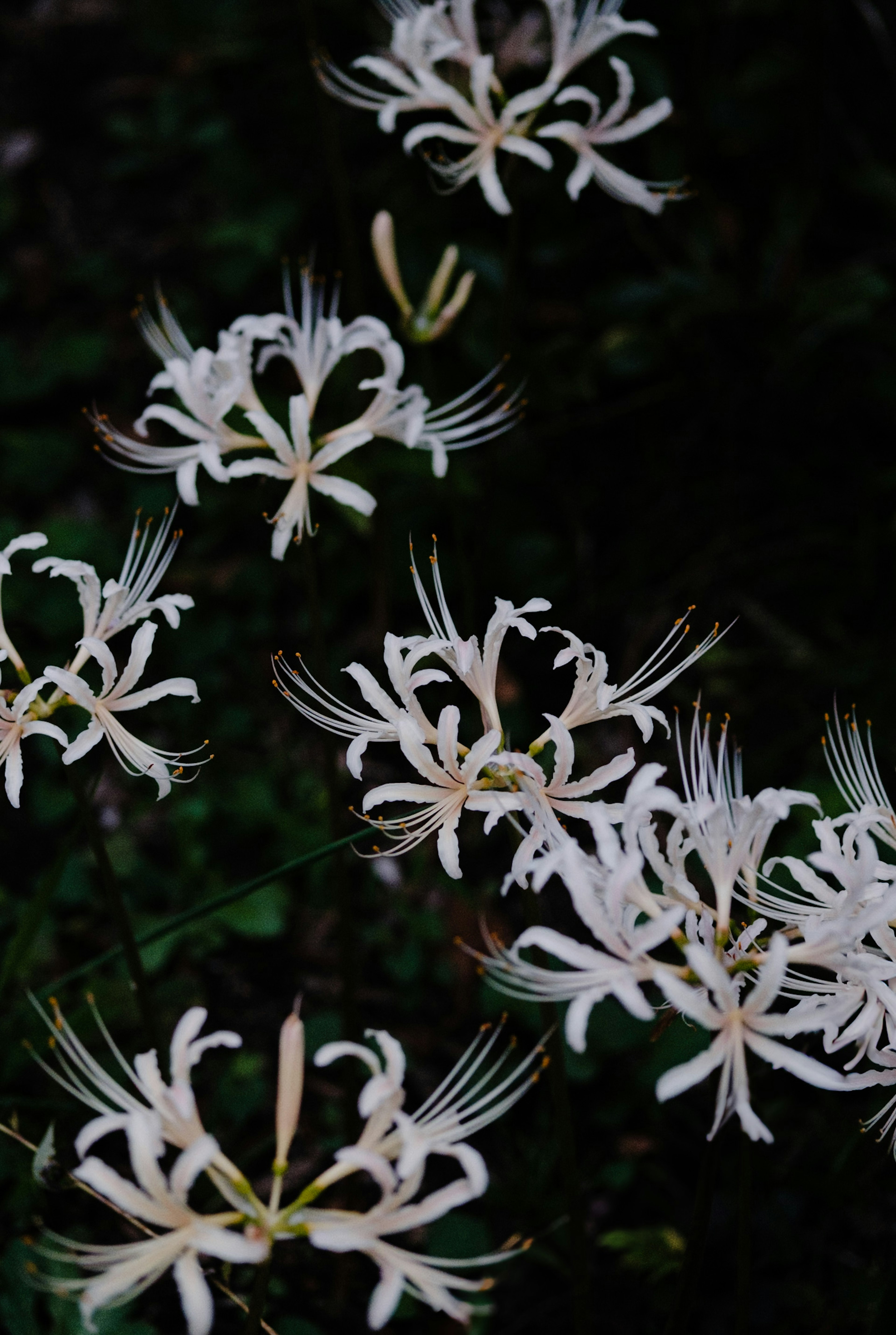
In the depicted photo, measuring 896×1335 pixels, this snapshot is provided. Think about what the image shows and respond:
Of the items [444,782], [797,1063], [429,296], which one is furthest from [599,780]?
Result: [429,296]

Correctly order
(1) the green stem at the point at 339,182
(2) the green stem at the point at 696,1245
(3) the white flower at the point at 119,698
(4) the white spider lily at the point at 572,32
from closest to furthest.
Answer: (2) the green stem at the point at 696,1245 → (3) the white flower at the point at 119,698 → (4) the white spider lily at the point at 572,32 → (1) the green stem at the point at 339,182

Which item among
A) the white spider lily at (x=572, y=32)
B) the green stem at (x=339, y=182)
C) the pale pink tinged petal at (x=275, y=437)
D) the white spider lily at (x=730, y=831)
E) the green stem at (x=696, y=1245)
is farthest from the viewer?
the green stem at (x=339, y=182)

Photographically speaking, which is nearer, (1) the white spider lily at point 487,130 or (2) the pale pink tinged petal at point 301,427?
(2) the pale pink tinged petal at point 301,427

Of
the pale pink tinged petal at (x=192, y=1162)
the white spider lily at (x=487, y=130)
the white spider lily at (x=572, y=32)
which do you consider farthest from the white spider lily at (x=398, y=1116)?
the white spider lily at (x=572, y=32)

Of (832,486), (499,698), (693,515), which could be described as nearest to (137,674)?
(499,698)

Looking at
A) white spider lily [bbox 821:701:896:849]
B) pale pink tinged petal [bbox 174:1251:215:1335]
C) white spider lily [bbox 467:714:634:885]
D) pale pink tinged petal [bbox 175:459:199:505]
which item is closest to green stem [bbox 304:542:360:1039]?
pale pink tinged petal [bbox 175:459:199:505]

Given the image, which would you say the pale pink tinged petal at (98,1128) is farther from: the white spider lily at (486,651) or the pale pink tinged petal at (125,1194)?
the white spider lily at (486,651)

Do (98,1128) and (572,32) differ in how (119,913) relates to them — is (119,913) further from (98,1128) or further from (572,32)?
(572,32)

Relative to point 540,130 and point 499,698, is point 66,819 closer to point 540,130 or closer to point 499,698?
point 499,698
